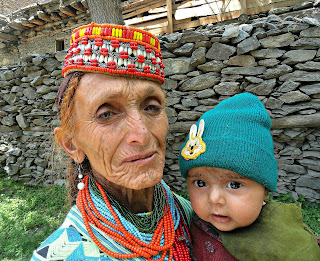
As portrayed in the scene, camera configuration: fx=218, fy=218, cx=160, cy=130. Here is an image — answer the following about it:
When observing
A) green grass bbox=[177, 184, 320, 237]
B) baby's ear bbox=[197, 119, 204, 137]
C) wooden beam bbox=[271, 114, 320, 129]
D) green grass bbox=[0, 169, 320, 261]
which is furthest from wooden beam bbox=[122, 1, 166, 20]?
baby's ear bbox=[197, 119, 204, 137]

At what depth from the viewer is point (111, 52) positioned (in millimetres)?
1084

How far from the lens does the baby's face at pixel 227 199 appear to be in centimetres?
117

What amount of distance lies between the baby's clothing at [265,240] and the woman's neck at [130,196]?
0.34m

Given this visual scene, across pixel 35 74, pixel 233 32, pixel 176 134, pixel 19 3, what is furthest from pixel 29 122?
pixel 19 3

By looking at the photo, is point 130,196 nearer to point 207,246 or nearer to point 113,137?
point 113,137

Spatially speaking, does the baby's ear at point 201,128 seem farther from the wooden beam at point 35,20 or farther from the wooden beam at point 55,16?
the wooden beam at point 35,20

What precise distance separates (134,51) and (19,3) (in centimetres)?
1716

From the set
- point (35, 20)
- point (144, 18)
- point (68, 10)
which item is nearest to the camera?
point (144, 18)

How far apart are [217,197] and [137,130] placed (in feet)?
1.84

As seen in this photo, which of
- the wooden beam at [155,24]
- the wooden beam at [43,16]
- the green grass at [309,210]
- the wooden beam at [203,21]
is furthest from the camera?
the wooden beam at [43,16]

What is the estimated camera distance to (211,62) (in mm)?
4195

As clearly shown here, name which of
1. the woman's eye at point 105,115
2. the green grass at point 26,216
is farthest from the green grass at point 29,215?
the woman's eye at point 105,115

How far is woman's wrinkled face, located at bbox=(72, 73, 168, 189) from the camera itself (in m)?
1.06

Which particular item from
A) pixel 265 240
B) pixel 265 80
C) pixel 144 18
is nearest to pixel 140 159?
pixel 265 240
